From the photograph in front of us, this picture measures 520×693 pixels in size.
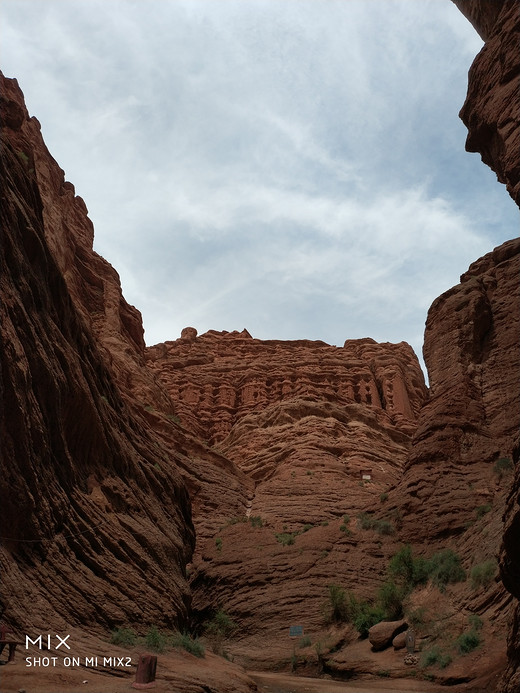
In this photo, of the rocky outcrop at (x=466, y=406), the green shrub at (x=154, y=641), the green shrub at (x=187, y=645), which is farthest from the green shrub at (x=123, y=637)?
the rocky outcrop at (x=466, y=406)

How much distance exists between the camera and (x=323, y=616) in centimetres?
2200

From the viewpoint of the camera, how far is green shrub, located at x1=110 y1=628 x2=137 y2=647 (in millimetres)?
12906

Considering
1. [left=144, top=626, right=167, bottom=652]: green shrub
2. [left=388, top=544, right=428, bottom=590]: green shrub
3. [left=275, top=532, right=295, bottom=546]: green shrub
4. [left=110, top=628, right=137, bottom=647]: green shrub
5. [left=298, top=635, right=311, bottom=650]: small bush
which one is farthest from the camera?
[left=275, top=532, right=295, bottom=546]: green shrub

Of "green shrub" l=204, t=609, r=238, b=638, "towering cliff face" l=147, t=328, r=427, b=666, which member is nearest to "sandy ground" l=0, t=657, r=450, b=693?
"green shrub" l=204, t=609, r=238, b=638

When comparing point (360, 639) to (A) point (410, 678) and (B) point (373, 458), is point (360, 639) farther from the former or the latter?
(B) point (373, 458)

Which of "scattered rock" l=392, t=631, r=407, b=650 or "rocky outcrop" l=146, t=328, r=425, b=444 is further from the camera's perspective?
"rocky outcrop" l=146, t=328, r=425, b=444

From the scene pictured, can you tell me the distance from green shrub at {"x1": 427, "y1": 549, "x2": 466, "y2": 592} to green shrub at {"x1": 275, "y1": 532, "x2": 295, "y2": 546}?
23.5 feet

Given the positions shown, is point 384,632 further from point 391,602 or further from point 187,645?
point 187,645

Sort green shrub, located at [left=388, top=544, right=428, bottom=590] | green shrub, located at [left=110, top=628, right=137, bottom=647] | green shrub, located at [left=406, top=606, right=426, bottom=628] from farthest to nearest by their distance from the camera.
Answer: green shrub, located at [left=388, top=544, right=428, bottom=590] < green shrub, located at [left=406, top=606, right=426, bottom=628] < green shrub, located at [left=110, top=628, right=137, bottom=647]

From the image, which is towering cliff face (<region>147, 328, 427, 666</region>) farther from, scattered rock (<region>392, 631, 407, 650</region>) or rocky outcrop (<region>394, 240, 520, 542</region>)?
scattered rock (<region>392, 631, 407, 650</region>)

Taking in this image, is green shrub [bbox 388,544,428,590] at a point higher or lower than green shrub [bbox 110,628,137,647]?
higher

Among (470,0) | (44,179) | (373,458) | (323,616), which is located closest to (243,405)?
(373,458)

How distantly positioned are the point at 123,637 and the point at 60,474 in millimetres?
3494

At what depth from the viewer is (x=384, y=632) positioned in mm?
18109
